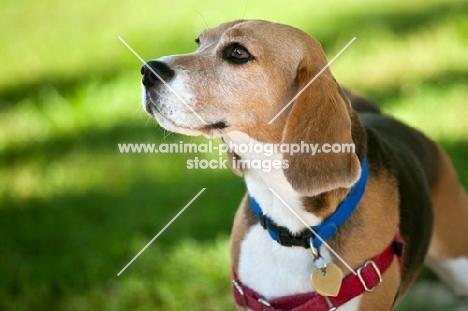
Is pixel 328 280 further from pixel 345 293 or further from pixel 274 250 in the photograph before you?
pixel 274 250

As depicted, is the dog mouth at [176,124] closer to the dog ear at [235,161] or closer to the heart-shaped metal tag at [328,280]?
the dog ear at [235,161]

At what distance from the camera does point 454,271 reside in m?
4.78

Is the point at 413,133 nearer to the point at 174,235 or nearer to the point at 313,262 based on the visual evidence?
the point at 313,262

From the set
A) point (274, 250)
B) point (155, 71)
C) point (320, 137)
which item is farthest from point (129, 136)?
point (320, 137)

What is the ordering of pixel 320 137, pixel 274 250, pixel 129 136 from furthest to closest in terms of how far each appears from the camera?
pixel 129 136
pixel 274 250
pixel 320 137

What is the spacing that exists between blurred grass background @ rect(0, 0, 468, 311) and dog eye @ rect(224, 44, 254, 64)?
552 mm

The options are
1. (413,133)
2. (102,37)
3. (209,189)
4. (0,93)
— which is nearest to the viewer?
(413,133)

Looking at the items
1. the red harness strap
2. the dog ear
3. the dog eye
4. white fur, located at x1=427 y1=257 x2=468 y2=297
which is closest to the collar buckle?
the red harness strap

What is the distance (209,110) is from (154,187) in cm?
299

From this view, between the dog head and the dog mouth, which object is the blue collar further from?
the dog mouth

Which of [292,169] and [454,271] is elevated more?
[292,169]

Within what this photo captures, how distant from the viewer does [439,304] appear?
4.96m

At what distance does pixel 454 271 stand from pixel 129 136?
362 cm

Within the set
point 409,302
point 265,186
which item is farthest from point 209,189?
point 265,186
